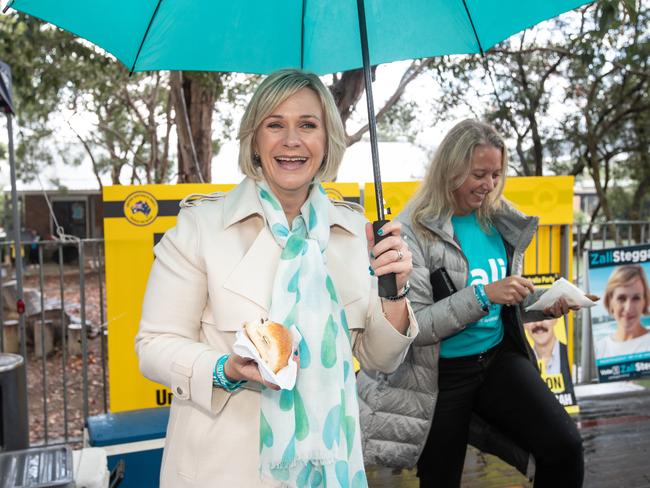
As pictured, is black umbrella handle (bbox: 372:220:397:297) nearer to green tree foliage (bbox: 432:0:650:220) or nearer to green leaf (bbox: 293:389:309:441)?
green leaf (bbox: 293:389:309:441)

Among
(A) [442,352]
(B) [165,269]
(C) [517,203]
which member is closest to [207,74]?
(C) [517,203]

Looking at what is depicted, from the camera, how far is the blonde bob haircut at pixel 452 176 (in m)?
3.26

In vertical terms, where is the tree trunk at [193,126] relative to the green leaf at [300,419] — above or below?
above

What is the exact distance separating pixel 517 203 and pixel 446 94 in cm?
829

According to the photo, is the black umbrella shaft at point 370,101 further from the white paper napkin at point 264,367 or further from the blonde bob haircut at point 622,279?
the blonde bob haircut at point 622,279

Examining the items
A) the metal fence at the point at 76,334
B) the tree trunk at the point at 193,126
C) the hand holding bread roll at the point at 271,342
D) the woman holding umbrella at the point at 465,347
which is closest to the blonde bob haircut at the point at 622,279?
the metal fence at the point at 76,334

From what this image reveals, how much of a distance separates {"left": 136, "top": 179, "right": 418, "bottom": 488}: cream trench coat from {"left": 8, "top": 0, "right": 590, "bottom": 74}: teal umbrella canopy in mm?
718

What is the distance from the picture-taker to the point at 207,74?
7934mm

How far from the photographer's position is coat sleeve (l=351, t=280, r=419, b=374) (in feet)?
7.15

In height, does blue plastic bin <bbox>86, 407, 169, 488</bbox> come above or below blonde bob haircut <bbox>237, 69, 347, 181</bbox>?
below

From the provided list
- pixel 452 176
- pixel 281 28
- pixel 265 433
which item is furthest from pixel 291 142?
pixel 452 176

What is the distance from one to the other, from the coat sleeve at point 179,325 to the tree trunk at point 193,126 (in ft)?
19.3

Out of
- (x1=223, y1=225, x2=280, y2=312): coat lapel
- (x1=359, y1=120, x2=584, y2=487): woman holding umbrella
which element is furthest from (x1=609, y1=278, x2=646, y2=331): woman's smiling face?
(x1=223, y1=225, x2=280, y2=312): coat lapel

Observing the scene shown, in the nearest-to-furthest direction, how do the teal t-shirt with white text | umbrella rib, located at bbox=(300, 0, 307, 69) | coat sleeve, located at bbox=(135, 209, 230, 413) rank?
coat sleeve, located at bbox=(135, 209, 230, 413)
umbrella rib, located at bbox=(300, 0, 307, 69)
the teal t-shirt with white text
